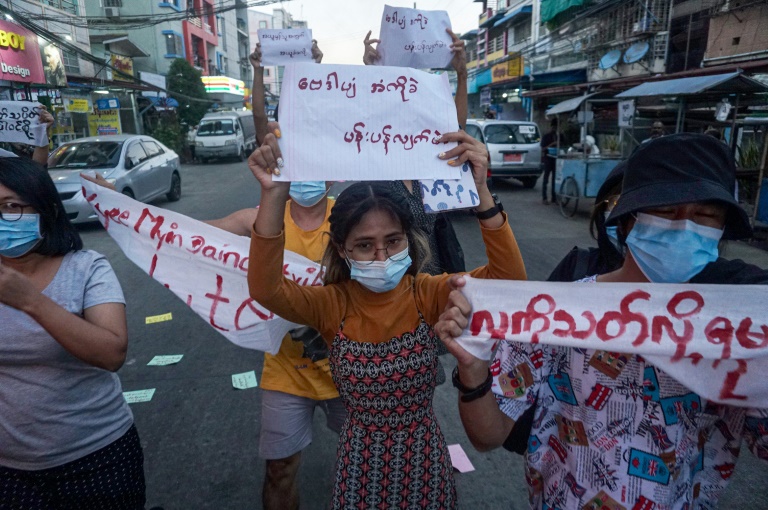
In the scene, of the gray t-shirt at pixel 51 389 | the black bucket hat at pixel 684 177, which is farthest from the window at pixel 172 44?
the black bucket hat at pixel 684 177

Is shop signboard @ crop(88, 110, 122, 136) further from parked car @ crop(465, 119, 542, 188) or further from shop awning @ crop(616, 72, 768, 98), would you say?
shop awning @ crop(616, 72, 768, 98)

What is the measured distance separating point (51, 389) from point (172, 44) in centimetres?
3946

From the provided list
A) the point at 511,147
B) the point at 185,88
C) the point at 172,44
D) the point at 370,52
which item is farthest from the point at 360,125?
the point at 172,44

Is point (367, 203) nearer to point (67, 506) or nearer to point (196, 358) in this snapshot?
point (67, 506)

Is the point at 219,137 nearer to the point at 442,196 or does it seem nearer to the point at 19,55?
the point at 19,55

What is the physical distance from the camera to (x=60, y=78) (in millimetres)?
17156

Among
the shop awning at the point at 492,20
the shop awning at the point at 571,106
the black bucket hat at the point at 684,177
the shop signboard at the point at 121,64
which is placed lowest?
the black bucket hat at the point at 684,177

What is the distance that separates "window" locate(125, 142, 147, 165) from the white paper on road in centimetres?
1139

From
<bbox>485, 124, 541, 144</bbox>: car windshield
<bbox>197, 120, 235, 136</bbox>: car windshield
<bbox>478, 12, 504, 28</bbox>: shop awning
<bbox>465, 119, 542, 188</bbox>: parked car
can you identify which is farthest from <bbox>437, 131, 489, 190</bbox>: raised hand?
<bbox>478, 12, 504, 28</bbox>: shop awning

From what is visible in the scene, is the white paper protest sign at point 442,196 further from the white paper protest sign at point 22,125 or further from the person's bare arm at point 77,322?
the white paper protest sign at point 22,125

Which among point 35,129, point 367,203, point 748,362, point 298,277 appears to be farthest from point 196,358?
point 748,362

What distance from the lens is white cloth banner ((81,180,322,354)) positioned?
7.93 ft

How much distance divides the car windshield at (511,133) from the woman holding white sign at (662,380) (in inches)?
549

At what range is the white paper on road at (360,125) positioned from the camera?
1.46 m
